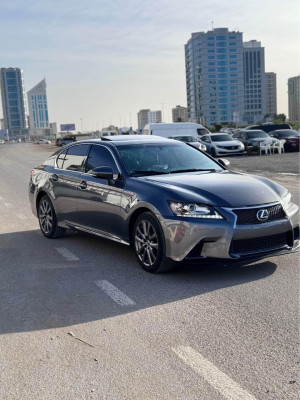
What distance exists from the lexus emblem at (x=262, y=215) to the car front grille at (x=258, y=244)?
194mm

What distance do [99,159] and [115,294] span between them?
246 centimetres

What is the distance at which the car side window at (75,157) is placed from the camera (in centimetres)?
763

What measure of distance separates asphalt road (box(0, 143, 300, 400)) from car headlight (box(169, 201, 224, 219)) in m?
0.70

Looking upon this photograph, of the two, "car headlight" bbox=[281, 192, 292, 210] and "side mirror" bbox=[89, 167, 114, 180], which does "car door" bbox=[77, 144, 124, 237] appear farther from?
"car headlight" bbox=[281, 192, 292, 210]

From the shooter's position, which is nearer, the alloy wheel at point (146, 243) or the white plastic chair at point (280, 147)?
the alloy wheel at point (146, 243)

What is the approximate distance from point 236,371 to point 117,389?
79 centimetres

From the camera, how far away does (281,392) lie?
127 inches

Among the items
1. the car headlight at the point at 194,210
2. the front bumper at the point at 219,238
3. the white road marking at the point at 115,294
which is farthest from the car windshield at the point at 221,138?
the white road marking at the point at 115,294

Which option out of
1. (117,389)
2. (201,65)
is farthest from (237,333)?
(201,65)

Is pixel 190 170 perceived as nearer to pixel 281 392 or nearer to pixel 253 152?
pixel 281 392

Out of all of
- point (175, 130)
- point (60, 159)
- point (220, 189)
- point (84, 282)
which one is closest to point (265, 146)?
point (175, 130)

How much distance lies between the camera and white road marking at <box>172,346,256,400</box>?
3207 millimetres

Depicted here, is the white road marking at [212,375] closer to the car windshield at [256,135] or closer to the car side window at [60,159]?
the car side window at [60,159]

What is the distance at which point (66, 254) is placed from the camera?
7180 millimetres
